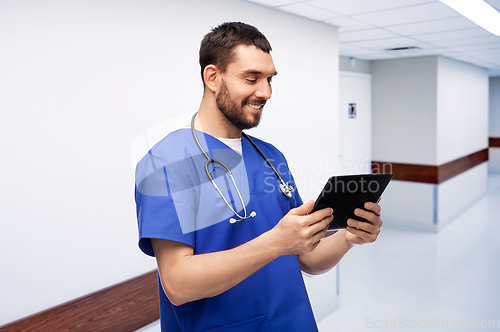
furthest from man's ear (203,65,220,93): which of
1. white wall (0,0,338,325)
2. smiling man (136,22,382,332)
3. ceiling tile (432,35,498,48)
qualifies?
ceiling tile (432,35,498,48)

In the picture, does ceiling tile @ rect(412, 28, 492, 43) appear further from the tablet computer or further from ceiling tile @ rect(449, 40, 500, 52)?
the tablet computer

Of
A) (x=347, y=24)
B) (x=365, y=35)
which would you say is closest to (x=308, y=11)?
(x=347, y=24)

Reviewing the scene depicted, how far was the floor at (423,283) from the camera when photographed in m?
3.29

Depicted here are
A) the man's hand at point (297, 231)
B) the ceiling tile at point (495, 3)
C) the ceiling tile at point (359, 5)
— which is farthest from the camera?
the ceiling tile at point (495, 3)

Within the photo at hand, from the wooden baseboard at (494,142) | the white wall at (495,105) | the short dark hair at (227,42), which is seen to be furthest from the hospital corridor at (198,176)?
the wooden baseboard at (494,142)

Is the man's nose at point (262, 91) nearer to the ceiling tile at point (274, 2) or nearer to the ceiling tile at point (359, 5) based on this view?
the ceiling tile at point (274, 2)

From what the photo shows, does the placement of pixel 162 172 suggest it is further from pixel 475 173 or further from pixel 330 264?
pixel 475 173

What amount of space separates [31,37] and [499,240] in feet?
19.1

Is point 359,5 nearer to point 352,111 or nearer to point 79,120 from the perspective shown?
point 79,120

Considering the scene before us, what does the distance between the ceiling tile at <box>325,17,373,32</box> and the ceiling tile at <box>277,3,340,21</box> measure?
144 millimetres

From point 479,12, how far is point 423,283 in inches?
103

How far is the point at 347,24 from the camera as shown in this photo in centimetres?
343

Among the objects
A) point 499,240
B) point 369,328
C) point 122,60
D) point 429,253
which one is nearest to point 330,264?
point 122,60

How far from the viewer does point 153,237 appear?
1.00 metres
